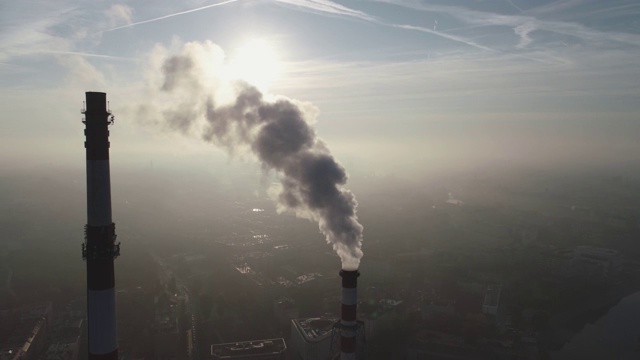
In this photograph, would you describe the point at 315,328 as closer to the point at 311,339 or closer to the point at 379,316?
the point at 311,339

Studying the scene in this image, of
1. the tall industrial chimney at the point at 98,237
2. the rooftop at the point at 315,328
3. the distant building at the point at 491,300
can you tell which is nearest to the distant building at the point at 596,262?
the distant building at the point at 491,300

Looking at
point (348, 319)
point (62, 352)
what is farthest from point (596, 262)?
point (62, 352)

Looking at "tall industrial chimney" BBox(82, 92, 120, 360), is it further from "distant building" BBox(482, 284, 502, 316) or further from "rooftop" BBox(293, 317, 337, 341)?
"distant building" BBox(482, 284, 502, 316)

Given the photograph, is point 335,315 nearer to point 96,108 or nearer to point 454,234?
point 96,108

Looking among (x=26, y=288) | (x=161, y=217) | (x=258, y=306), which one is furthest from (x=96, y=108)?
(x=161, y=217)

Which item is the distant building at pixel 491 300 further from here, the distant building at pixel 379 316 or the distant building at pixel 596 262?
the distant building at pixel 596 262

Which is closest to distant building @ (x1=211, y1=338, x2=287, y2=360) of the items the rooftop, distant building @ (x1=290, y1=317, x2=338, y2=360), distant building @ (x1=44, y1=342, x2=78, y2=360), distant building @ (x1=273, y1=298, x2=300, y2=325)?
distant building @ (x1=290, y1=317, x2=338, y2=360)
